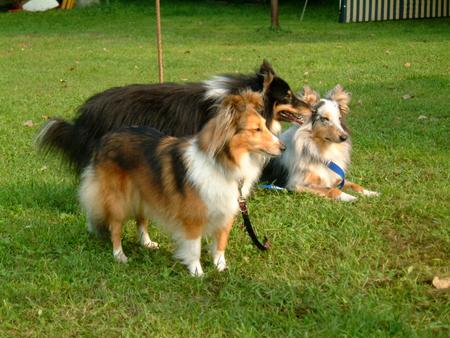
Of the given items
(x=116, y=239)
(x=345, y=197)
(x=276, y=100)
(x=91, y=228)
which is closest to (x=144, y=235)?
(x=116, y=239)

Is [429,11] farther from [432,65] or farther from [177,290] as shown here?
[177,290]

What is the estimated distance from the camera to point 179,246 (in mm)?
4250

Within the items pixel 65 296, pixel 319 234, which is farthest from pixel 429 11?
pixel 65 296

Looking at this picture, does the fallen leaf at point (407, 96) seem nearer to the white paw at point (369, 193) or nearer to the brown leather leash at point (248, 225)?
the white paw at point (369, 193)

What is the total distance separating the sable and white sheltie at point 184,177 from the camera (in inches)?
154

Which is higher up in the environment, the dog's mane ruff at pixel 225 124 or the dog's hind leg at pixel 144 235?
the dog's mane ruff at pixel 225 124

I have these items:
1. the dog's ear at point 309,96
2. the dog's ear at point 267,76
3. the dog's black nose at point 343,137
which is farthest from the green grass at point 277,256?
the dog's ear at point 267,76

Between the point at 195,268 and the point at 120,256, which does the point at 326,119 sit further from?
the point at 120,256

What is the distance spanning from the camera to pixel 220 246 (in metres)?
4.30

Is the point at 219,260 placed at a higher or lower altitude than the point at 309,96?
lower

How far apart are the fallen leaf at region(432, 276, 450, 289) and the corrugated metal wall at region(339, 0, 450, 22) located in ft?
63.6

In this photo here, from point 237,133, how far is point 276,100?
148 cm

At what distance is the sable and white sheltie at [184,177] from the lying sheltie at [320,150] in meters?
1.81

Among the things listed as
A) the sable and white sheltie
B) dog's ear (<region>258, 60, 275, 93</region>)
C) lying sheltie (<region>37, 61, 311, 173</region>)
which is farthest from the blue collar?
the sable and white sheltie
